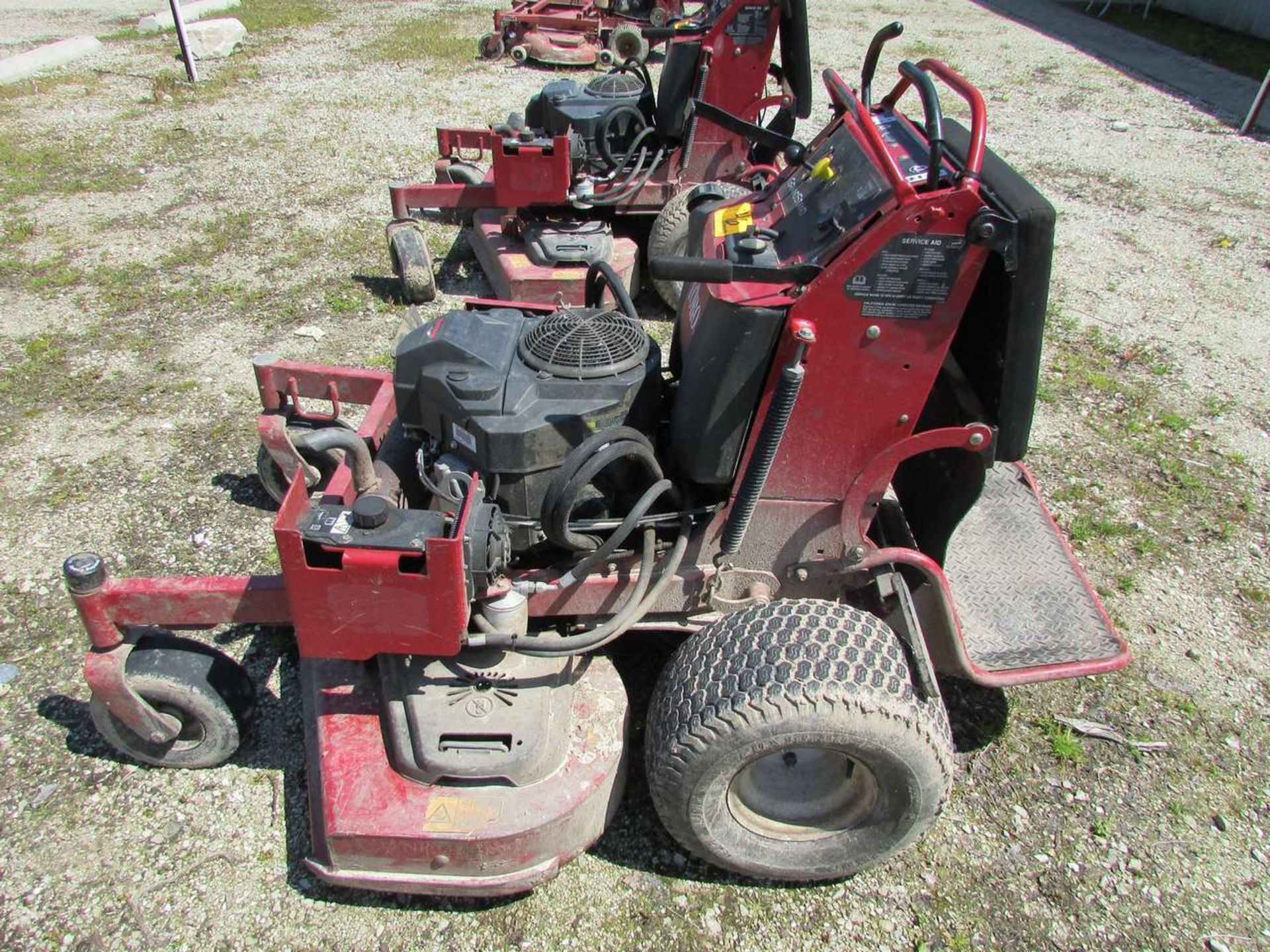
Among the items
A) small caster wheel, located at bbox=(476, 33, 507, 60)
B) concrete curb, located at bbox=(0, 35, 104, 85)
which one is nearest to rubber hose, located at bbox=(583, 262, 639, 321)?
small caster wheel, located at bbox=(476, 33, 507, 60)

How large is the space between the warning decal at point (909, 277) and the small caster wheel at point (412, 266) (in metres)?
4.30

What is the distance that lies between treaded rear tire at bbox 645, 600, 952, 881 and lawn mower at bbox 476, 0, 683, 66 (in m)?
11.4

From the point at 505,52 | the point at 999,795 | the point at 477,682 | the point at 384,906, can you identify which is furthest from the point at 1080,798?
the point at 505,52

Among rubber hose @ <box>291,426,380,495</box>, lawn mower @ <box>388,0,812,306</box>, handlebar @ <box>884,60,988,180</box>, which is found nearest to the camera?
handlebar @ <box>884,60,988,180</box>

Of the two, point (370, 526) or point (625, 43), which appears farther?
point (625, 43)

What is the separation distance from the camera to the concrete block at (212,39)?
1210cm

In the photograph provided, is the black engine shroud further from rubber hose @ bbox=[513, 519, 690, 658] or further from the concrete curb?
the concrete curb

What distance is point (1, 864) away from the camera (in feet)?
9.12

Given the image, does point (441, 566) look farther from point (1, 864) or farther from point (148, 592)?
point (1, 864)

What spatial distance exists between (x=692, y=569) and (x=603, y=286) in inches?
54.7

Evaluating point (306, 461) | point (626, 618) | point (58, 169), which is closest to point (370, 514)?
point (626, 618)

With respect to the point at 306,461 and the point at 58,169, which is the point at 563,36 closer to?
the point at 58,169

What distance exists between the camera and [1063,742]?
3.39 metres

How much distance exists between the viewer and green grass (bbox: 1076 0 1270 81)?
14617mm
